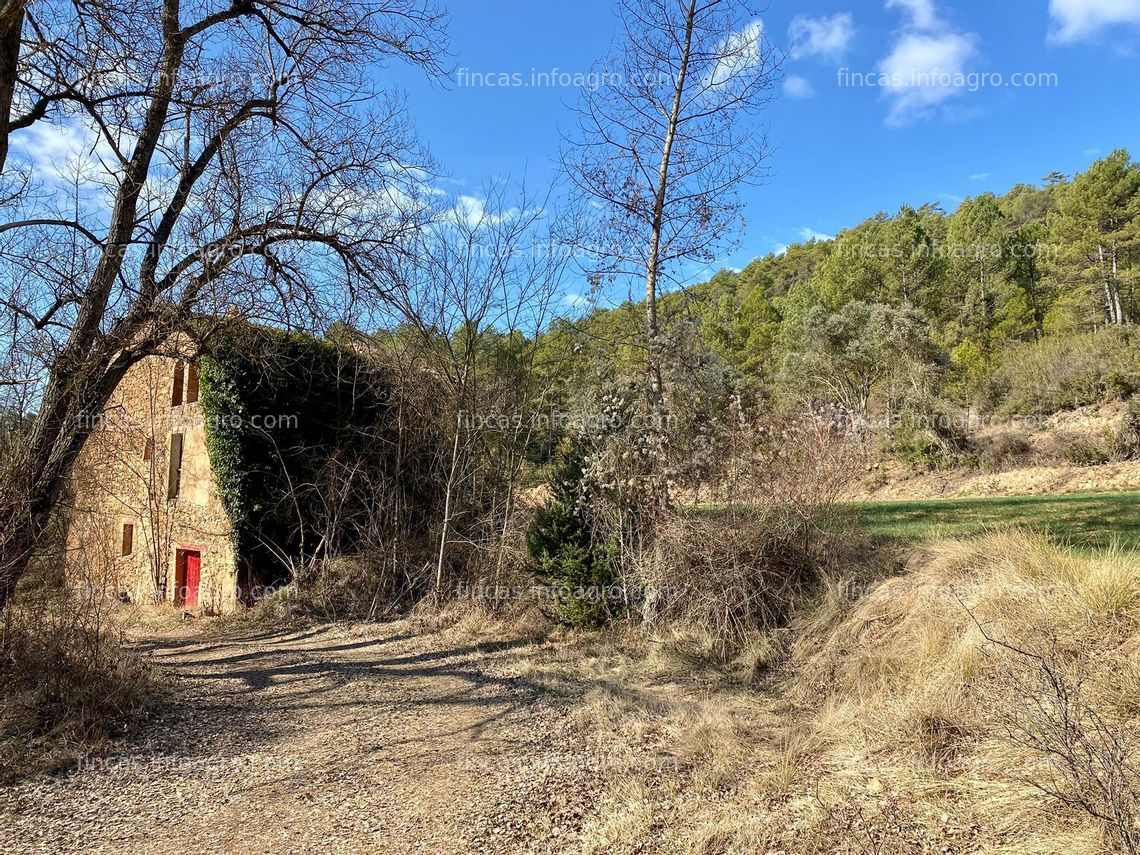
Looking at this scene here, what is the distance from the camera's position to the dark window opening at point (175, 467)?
46.5 ft

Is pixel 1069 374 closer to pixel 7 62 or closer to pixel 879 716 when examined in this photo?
pixel 879 716

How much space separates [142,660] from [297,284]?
4.72 meters

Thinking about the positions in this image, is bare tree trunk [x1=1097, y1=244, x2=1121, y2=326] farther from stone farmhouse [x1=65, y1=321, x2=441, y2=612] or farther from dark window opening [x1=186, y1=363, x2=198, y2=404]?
dark window opening [x1=186, y1=363, x2=198, y2=404]

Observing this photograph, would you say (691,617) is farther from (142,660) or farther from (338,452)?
(338,452)

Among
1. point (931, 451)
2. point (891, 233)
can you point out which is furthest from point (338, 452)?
point (891, 233)

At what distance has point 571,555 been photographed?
8758 millimetres

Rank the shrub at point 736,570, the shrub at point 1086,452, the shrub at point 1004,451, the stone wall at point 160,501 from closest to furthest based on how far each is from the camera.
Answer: the shrub at point 736,570 < the stone wall at point 160,501 < the shrub at point 1086,452 < the shrub at point 1004,451

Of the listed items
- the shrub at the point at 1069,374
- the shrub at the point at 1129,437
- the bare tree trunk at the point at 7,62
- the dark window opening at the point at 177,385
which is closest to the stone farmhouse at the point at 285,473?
the dark window opening at the point at 177,385

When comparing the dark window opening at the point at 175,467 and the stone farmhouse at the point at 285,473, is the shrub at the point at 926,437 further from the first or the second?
the dark window opening at the point at 175,467

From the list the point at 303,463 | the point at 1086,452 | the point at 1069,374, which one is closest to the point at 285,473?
the point at 303,463

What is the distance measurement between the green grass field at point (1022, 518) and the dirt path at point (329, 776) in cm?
504

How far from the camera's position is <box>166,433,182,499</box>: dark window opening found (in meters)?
14.2

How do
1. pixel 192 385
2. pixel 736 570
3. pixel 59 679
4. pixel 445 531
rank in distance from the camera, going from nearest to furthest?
pixel 59 679, pixel 736 570, pixel 445 531, pixel 192 385

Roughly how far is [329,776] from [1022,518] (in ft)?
33.4
